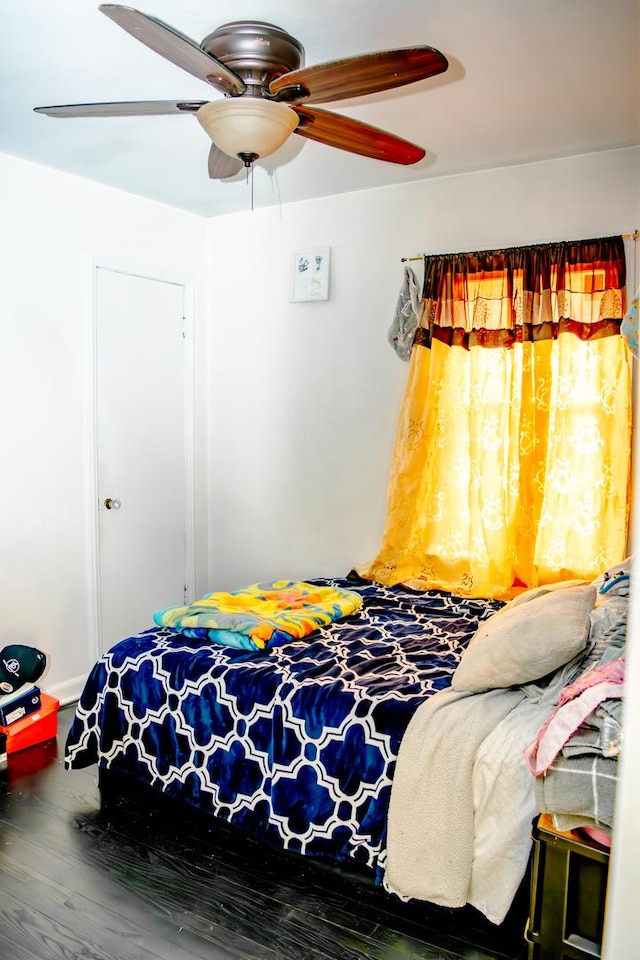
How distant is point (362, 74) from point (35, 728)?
9.19ft

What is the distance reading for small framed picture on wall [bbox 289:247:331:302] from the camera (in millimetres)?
4031

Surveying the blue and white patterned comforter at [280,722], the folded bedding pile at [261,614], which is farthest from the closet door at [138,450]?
the blue and white patterned comforter at [280,722]

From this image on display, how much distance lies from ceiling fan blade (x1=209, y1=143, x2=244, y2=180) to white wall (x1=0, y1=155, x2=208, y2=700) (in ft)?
4.18

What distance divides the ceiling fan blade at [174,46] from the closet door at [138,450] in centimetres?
205

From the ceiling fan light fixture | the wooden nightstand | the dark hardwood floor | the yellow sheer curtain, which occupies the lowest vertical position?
the dark hardwood floor

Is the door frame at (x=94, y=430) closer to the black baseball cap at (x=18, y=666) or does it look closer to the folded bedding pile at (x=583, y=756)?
the black baseball cap at (x=18, y=666)

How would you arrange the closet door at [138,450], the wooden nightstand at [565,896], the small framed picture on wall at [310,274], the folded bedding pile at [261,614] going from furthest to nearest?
the small framed picture on wall at [310,274] → the closet door at [138,450] → the folded bedding pile at [261,614] → the wooden nightstand at [565,896]

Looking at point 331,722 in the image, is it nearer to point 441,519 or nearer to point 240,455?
point 441,519

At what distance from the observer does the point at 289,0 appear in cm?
206

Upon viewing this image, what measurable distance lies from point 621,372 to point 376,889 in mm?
2268

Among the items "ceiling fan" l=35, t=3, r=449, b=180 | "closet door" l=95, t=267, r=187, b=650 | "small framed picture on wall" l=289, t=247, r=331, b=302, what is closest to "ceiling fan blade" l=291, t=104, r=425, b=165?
"ceiling fan" l=35, t=3, r=449, b=180

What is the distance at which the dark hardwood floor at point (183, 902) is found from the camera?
1.96 metres

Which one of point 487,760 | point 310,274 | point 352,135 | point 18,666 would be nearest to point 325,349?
point 310,274

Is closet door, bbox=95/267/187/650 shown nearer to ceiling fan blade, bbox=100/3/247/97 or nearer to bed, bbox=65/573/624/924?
bed, bbox=65/573/624/924
